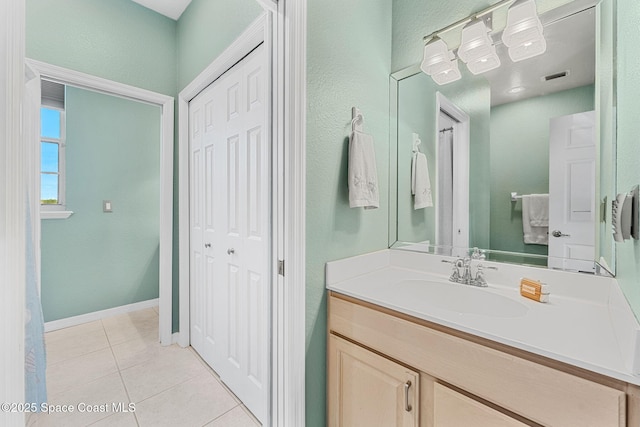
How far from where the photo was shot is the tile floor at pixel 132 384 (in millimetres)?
1480

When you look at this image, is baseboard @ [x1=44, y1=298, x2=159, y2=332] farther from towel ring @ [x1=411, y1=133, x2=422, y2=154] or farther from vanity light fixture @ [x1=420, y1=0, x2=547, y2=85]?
vanity light fixture @ [x1=420, y1=0, x2=547, y2=85]

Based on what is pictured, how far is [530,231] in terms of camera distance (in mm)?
1179

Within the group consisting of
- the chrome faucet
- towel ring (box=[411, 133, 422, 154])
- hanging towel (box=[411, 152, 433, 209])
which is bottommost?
the chrome faucet

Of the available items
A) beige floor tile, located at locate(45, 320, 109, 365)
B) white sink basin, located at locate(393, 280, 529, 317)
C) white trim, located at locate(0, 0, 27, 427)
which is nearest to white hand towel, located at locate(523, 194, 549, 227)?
white sink basin, located at locate(393, 280, 529, 317)

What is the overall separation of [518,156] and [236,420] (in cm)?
194

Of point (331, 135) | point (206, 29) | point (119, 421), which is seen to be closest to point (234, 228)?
point (331, 135)

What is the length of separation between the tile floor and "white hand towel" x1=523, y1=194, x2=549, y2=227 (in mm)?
1694

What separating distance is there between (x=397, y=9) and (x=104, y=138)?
2.96 meters

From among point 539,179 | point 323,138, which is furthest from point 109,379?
point 539,179

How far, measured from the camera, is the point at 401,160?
158 centimetres

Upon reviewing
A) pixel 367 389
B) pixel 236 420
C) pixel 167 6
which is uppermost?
pixel 167 6

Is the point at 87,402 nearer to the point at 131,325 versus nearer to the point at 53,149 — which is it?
the point at 131,325

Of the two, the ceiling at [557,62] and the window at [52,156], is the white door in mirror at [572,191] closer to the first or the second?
the ceiling at [557,62]

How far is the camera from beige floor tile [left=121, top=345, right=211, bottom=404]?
1693mm
